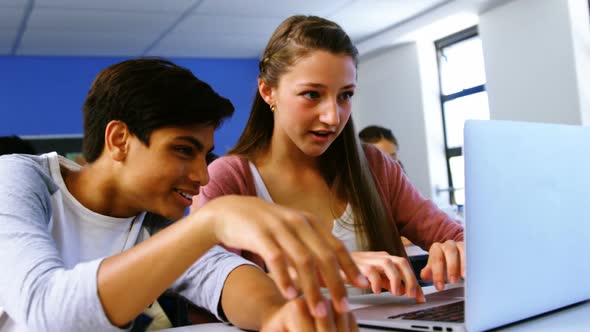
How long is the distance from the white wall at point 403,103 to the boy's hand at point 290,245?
15.4ft

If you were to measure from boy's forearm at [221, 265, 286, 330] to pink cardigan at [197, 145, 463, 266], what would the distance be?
0.31 metres

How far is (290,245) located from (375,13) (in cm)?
426

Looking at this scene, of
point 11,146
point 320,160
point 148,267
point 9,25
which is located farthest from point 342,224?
point 9,25

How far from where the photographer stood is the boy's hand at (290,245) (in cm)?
52

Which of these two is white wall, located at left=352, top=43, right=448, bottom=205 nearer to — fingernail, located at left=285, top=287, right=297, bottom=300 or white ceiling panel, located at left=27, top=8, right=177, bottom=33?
white ceiling panel, located at left=27, top=8, right=177, bottom=33

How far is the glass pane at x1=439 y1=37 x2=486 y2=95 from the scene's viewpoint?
484 cm

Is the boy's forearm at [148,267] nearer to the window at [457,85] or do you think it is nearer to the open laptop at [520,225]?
the open laptop at [520,225]

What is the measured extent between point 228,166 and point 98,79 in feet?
1.20

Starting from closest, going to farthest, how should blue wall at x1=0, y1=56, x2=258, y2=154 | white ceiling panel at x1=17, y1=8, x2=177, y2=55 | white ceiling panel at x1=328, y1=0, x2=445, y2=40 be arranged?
white ceiling panel at x1=17, y1=8, x2=177, y2=55
white ceiling panel at x1=328, y1=0, x2=445, y2=40
blue wall at x1=0, y1=56, x2=258, y2=154

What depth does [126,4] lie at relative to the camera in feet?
13.2

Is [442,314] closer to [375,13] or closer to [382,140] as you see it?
[382,140]

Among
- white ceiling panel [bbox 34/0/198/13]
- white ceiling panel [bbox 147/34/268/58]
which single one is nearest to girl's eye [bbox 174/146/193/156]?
white ceiling panel [bbox 34/0/198/13]

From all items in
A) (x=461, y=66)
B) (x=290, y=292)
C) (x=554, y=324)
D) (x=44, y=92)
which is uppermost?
(x=44, y=92)

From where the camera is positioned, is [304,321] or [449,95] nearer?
[304,321]
